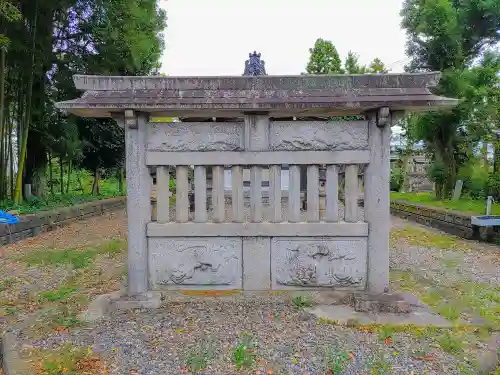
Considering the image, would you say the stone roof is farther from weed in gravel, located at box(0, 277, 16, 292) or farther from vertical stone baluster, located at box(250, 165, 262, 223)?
weed in gravel, located at box(0, 277, 16, 292)

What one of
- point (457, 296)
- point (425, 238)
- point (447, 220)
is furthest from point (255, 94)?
point (447, 220)

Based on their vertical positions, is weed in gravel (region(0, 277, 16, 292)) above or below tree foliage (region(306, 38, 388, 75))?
below

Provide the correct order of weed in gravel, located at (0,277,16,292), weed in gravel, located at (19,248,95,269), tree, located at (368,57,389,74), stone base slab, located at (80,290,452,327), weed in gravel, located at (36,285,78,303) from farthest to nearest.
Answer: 1. tree, located at (368,57,389,74)
2. weed in gravel, located at (19,248,95,269)
3. weed in gravel, located at (0,277,16,292)
4. weed in gravel, located at (36,285,78,303)
5. stone base slab, located at (80,290,452,327)

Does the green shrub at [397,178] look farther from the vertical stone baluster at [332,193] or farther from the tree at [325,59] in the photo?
the vertical stone baluster at [332,193]

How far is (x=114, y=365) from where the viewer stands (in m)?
A: 3.00

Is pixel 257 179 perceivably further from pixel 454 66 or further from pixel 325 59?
pixel 325 59

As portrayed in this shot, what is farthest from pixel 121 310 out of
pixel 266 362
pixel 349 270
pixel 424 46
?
pixel 424 46

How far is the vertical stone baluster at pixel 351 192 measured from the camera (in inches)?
167

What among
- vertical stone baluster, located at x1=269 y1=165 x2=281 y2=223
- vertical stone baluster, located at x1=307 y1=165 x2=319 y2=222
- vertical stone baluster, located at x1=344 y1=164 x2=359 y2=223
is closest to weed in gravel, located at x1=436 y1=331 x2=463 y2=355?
vertical stone baluster, located at x1=344 y1=164 x2=359 y2=223

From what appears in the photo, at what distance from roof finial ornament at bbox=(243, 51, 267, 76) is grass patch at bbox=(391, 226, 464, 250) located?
5.24m

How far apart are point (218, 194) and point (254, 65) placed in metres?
6.17

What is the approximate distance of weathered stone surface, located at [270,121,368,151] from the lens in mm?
4211

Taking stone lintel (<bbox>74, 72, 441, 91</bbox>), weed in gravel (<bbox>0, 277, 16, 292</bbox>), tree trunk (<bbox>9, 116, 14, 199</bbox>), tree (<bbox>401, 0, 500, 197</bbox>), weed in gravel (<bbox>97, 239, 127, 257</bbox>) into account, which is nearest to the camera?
stone lintel (<bbox>74, 72, 441, 91</bbox>)

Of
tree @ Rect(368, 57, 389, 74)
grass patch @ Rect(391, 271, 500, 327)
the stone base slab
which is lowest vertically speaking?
grass patch @ Rect(391, 271, 500, 327)
